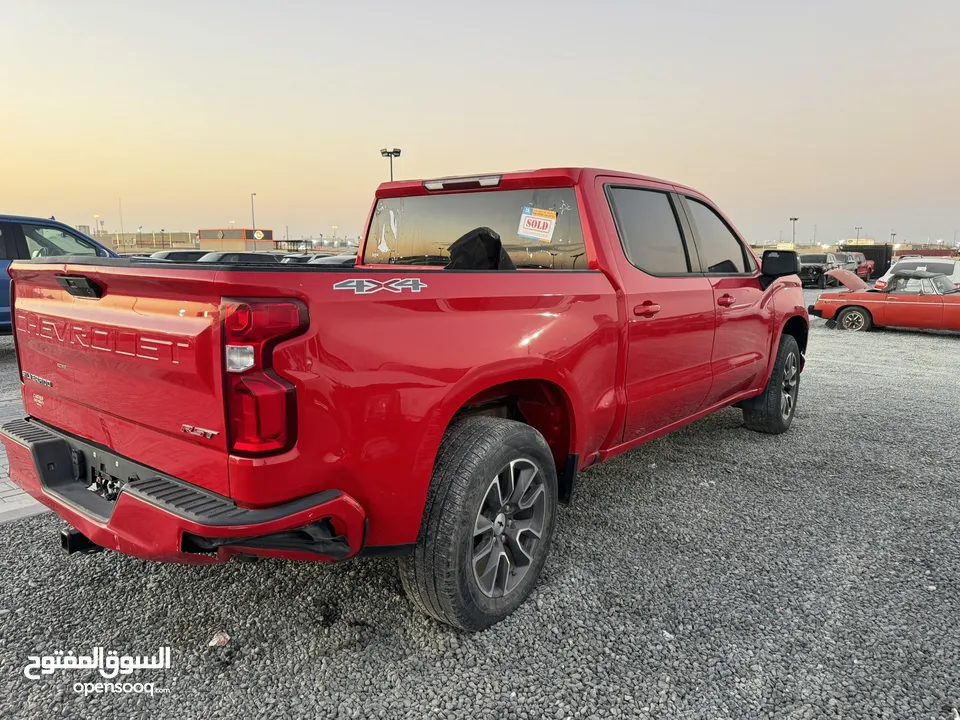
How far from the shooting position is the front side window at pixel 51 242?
874 centimetres

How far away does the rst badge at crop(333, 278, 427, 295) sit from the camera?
2.12 metres

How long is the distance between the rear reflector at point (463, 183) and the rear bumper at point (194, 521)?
7.17 ft

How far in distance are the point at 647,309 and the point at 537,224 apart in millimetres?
758

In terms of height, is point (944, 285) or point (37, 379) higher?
point (37, 379)

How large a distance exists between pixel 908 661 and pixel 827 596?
1.56 ft

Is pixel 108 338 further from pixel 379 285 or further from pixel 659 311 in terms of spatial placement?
pixel 659 311

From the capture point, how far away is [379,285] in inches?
86.7

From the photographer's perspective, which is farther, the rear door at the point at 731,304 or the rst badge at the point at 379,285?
the rear door at the point at 731,304

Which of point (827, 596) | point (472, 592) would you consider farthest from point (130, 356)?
point (827, 596)

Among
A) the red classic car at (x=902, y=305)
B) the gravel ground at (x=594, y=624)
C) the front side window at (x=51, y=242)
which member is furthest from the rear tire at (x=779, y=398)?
the red classic car at (x=902, y=305)

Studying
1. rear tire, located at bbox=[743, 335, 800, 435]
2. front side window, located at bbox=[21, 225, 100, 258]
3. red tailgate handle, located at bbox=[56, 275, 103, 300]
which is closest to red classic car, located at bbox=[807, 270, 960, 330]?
rear tire, located at bbox=[743, 335, 800, 435]

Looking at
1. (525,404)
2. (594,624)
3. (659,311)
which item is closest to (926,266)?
(659,311)

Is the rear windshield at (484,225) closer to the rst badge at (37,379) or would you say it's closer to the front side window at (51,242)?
the rst badge at (37,379)
